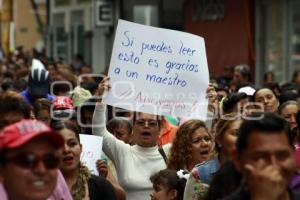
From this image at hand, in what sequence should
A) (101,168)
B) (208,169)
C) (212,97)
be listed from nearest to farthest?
1. (208,169)
2. (101,168)
3. (212,97)

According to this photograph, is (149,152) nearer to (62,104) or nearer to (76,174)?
(62,104)

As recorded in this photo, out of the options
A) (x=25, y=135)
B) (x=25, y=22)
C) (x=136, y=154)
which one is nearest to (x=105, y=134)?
→ (x=136, y=154)

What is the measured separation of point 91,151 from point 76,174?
1369 millimetres

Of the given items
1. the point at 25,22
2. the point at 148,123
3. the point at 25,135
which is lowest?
the point at 25,22

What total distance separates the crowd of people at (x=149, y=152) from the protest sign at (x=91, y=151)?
→ 0.05 m

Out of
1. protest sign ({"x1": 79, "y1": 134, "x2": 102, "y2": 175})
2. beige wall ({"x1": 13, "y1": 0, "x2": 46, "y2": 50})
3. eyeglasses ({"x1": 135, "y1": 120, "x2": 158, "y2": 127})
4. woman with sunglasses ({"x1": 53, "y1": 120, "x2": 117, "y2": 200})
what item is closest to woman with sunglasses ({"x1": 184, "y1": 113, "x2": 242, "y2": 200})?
woman with sunglasses ({"x1": 53, "y1": 120, "x2": 117, "y2": 200})

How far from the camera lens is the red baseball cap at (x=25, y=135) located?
446 centimetres

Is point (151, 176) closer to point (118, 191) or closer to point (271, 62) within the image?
point (118, 191)

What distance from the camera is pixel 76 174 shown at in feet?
21.9

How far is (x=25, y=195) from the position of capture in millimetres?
4523

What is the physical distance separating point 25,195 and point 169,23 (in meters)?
24.1

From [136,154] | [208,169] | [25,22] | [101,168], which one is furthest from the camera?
[25,22]

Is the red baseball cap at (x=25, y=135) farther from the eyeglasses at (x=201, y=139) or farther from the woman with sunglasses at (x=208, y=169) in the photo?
the eyeglasses at (x=201, y=139)

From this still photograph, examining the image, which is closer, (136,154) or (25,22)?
(136,154)
